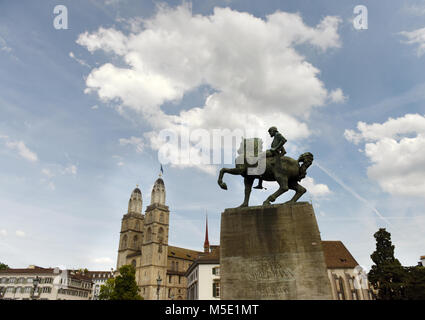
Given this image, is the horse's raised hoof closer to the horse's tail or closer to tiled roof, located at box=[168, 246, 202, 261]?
Answer: the horse's tail

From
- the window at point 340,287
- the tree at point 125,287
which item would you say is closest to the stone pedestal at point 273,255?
the window at point 340,287

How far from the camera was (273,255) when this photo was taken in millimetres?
8039

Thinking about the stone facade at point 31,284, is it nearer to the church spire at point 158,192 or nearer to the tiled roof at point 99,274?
the church spire at point 158,192

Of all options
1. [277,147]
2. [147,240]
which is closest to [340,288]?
[277,147]

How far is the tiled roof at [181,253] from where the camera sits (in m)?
108

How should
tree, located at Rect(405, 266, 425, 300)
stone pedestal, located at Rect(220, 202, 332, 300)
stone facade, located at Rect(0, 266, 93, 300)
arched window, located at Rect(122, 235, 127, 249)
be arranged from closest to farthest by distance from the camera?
stone pedestal, located at Rect(220, 202, 332, 300) < tree, located at Rect(405, 266, 425, 300) < stone facade, located at Rect(0, 266, 93, 300) < arched window, located at Rect(122, 235, 127, 249)

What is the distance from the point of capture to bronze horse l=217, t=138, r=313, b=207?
31.2ft

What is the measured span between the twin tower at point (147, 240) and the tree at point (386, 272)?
63265 millimetres

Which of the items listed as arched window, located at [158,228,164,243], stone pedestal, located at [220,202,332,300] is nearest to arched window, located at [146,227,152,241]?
arched window, located at [158,228,164,243]

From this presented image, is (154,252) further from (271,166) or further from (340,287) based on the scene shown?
(271,166)

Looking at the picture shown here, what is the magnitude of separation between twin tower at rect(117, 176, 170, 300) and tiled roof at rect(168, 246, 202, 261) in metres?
7.91

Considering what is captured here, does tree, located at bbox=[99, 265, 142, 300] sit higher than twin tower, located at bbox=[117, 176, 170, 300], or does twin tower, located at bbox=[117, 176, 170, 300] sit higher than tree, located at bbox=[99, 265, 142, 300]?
twin tower, located at bbox=[117, 176, 170, 300]

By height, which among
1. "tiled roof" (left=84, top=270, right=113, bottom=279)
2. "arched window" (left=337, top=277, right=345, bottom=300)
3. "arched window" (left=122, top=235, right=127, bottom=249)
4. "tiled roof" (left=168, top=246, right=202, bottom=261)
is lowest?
"arched window" (left=337, top=277, right=345, bottom=300)
